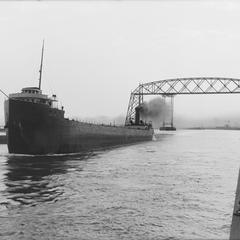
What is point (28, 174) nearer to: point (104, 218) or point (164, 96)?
point (104, 218)

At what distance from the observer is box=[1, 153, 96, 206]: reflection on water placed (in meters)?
16.8

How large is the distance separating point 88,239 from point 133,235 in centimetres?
136

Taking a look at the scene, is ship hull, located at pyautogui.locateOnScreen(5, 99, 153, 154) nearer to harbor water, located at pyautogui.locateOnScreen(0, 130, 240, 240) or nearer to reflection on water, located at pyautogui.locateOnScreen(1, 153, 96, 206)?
reflection on water, located at pyautogui.locateOnScreen(1, 153, 96, 206)

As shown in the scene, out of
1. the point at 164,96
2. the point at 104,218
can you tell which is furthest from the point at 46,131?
the point at 164,96

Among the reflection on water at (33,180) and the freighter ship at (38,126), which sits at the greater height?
the freighter ship at (38,126)

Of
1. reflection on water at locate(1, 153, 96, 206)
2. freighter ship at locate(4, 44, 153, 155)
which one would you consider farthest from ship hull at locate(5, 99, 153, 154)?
reflection on water at locate(1, 153, 96, 206)

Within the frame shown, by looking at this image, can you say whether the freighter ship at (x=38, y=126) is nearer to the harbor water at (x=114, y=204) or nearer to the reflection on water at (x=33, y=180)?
the reflection on water at (x=33, y=180)

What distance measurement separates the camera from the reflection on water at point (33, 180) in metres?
16.8

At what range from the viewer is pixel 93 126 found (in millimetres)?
52562

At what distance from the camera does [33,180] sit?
73.0 ft

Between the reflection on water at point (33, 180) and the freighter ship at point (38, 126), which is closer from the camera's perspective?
the reflection on water at point (33, 180)

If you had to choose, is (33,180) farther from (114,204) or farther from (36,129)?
(36,129)

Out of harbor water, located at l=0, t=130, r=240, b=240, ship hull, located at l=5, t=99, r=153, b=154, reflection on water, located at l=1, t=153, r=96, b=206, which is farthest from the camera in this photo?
ship hull, located at l=5, t=99, r=153, b=154

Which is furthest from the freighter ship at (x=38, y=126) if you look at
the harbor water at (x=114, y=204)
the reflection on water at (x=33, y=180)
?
the harbor water at (x=114, y=204)
